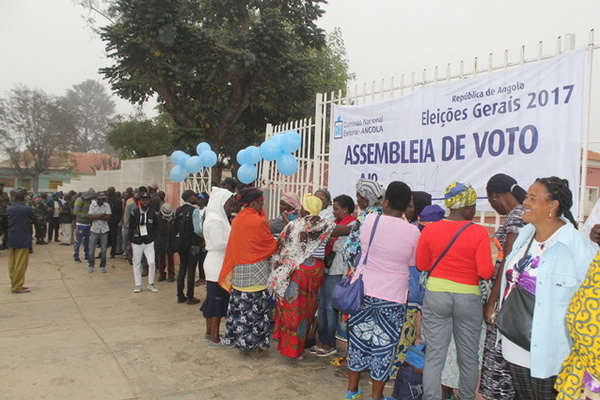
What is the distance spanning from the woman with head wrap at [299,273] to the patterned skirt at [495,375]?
1777 millimetres

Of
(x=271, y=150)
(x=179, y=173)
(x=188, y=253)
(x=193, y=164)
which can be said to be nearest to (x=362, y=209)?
(x=271, y=150)

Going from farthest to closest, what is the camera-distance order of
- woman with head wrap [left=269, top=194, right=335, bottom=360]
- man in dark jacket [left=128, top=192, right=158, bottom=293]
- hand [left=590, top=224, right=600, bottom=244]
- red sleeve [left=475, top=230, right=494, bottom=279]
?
man in dark jacket [left=128, top=192, right=158, bottom=293], woman with head wrap [left=269, top=194, right=335, bottom=360], red sleeve [left=475, top=230, right=494, bottom=279], hand [left=590, top=224, right=600, bottom=244]

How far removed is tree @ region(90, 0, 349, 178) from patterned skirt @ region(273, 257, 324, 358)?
407 inches

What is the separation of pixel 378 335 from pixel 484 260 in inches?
39.8

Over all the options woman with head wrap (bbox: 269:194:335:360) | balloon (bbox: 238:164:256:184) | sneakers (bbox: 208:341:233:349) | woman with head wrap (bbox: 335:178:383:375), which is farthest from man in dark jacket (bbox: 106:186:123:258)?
woman with head wrap (bbox: 335:178:383:375)

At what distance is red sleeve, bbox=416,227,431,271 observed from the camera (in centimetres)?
332

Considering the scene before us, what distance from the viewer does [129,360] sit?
4.47 meters

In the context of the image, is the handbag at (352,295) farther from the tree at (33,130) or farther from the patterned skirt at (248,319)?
the tree at (33,130)

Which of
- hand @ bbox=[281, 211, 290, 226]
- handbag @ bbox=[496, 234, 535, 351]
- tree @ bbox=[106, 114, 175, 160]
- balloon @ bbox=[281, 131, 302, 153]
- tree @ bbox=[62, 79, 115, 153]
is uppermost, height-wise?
tree @ bbox=[62, 79, 115, 153]

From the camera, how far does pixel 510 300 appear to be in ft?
8.21

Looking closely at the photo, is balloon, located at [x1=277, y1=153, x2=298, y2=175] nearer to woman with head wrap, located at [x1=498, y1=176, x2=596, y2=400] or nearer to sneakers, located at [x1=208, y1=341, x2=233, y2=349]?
sneakers, located at [x1=208, y1=341, x2=233, y2=349]

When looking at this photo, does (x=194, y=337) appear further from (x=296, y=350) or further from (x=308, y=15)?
(x=308, y=15)

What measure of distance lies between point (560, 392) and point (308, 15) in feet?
51.4

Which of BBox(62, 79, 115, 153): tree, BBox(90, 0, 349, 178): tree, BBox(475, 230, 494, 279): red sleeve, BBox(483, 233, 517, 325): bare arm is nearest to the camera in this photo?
BBox(483, 233, 517, 325): bare arm
